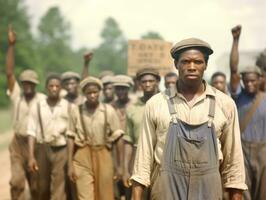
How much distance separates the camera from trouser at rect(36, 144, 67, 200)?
24.0ft

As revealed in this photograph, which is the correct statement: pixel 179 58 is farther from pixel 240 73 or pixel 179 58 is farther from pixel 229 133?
pixel 240 73

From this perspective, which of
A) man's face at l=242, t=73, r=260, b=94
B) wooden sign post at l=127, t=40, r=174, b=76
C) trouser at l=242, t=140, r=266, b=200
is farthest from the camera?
wooden sign post at l=127, t=40, r=174, b=76

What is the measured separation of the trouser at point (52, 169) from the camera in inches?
288

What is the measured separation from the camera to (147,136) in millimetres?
3557

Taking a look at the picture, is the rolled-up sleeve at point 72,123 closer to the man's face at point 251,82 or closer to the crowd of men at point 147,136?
the crowd of men at point 147,136

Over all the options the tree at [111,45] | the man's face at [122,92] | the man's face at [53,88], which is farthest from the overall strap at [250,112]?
the tree at [111,45]

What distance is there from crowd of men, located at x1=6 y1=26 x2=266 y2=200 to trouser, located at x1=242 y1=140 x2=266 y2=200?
12 mm

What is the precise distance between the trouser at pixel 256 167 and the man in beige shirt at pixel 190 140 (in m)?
2.70

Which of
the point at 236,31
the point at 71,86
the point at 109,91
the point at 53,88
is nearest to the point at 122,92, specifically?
the point at 109,91

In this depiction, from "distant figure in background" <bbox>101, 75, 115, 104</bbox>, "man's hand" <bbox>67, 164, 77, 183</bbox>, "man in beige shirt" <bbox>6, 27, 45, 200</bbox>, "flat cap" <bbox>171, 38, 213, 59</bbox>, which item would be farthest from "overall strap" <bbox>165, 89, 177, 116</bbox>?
"distant figure in background" <bbox>101, 75, 115, 104</bbox>

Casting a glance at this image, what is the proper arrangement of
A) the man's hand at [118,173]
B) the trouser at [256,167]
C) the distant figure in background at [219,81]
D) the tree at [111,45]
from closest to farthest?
1. the trouser at [256,167]
2. the man's hand at [118,173]
3. the distant figure in background at [219,81]
4. the tree at [111,45]

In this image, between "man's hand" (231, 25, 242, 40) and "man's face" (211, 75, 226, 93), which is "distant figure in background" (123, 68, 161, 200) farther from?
"man's face" (211, 75, 226, 93)

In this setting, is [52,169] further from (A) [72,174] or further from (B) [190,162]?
(B) [190,162]

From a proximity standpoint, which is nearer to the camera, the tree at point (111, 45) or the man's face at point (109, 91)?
the man's face at point (109, 91)
